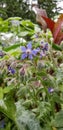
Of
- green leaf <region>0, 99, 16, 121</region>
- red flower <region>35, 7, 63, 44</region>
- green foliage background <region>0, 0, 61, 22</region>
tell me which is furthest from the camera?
green foliage background <region>0, 0, 61, 22</region>

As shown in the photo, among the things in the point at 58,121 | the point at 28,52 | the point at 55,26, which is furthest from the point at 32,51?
the point at 55,26

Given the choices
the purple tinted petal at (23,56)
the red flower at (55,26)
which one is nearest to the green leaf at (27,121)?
the purple tinted petal at (23,56)

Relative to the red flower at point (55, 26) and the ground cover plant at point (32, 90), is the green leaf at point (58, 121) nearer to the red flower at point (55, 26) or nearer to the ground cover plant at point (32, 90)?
the ground cover plant at point (32, 90)

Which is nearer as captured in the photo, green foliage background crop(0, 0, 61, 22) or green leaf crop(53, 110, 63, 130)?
green leaf crop(53, 110, 63, 130)

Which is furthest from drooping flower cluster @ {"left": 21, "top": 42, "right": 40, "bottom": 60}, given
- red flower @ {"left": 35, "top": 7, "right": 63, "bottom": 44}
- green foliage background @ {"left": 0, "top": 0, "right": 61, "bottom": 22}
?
green foliage background @ {"left": 0, "top": 0, "right": 61, "bottom": 22}

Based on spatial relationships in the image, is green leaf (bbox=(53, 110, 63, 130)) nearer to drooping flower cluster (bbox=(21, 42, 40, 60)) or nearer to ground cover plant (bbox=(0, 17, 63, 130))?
ground cover plant (bbox=(0, 17, 63, 130))

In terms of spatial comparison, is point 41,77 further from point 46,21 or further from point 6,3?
point 6,3

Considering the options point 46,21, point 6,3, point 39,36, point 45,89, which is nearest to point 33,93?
point 45,89

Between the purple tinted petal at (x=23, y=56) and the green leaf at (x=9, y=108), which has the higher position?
the purple tinted petal at (x=23, y=56)

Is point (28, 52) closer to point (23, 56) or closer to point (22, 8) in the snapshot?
point (23, 56)

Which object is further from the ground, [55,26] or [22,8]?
[55,26]

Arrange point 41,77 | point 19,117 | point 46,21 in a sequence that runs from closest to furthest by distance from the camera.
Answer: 1. point 19,117
2. point 41,77
3. point 46,21
